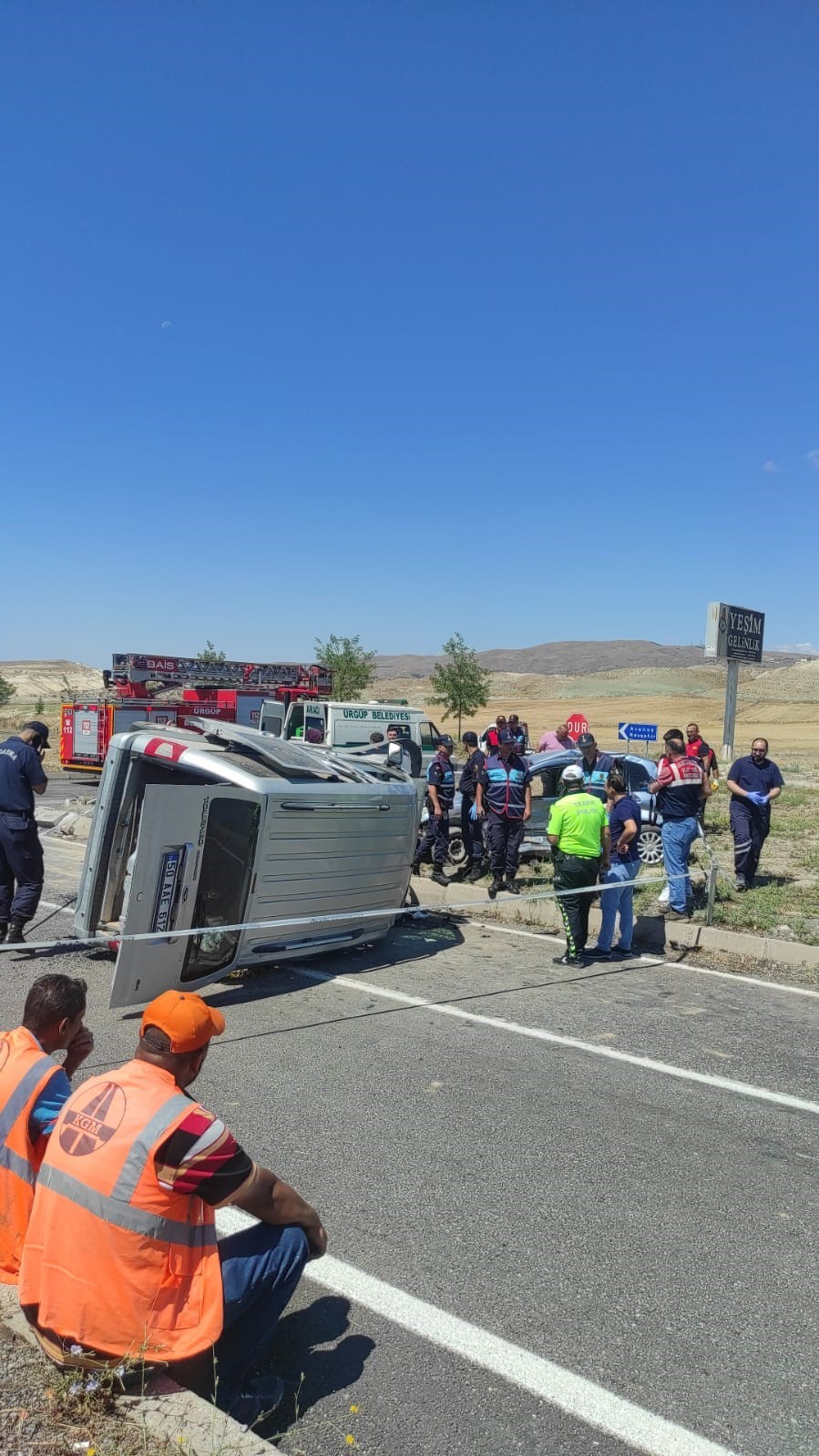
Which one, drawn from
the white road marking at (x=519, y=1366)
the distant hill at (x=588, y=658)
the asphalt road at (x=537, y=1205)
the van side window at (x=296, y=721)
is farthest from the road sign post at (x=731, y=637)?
the distant hill at (x=588, y=658)

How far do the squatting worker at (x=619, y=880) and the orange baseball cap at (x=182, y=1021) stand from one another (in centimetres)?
602

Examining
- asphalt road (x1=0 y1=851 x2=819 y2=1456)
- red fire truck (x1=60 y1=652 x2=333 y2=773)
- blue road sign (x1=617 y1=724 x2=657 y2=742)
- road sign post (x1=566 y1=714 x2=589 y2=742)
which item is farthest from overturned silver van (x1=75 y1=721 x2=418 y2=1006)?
red fire truck (x1=60 y1=652 x2=333 y2=773)

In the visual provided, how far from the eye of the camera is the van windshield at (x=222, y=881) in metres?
6.60

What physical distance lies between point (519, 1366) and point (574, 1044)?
9.88ft

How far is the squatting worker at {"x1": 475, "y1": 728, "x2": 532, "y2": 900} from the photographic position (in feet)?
34.1

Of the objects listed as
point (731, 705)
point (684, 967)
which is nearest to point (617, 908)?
point (684, 967)

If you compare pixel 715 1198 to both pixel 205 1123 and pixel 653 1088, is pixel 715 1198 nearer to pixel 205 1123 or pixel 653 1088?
pixel 653 1088

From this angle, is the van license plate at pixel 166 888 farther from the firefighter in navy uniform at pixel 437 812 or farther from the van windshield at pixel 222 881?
Result: the firefighter in navy uniform at pixel 437 812

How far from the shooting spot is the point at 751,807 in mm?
10945

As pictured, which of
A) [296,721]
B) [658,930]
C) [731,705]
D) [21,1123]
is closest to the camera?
[21,1123]

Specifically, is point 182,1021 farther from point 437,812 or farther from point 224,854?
point 437,812

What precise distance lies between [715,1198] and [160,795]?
372 centimetres

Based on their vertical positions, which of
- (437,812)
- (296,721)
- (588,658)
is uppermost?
(588,658)

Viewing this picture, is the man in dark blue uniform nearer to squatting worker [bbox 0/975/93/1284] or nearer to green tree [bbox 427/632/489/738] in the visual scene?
squatting worker [bbox 0/975/93/1284]
